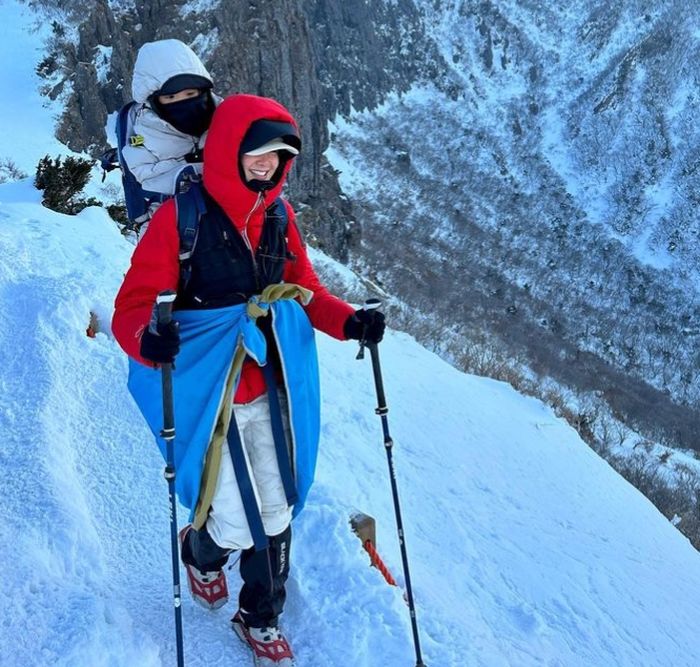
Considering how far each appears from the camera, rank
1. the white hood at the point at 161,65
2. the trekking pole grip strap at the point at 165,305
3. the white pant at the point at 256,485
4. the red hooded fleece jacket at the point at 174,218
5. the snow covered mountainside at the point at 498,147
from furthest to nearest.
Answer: the snow covered mountainside at the point at 498,147, the white hood at the point at 161,65, the white pant at the point at 256,485, the red hooded fleece jacket at the point at 174,218, the trekking pole grip strap at the point at 165,305

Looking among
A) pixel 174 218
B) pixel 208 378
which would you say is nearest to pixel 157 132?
pixel 174 218

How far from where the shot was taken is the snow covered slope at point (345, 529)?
245 cm

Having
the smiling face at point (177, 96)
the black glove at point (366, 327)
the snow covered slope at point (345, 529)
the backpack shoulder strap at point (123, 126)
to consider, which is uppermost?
the smiling face at point (177, 96)

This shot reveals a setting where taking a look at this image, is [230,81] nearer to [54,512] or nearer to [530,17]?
[54,512]

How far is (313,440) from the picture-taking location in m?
2.36

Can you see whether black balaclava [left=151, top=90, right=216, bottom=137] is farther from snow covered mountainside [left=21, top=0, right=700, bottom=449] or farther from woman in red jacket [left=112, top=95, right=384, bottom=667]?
snow covered mountainside [left=21, top=0, right=700, bottom=449]

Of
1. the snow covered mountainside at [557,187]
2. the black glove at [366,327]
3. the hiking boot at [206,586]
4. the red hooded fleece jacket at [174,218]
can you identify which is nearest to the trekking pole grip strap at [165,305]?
the red hooded fleece jacket at [174,218]

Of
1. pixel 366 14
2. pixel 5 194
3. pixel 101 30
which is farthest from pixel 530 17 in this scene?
pixel 5 194

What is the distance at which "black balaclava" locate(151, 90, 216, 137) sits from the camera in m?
2.48

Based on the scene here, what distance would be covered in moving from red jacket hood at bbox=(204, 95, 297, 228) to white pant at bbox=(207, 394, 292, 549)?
0.69 metres

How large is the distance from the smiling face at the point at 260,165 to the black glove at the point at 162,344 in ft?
1.95

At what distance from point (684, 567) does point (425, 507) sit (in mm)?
2057

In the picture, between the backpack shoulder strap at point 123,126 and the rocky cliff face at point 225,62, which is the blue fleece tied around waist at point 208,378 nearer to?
the backpack shoulder strap at point 123,126

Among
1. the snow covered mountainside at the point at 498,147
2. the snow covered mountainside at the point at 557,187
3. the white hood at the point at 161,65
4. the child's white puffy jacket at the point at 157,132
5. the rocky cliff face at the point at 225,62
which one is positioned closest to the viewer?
the child's white puffy jacket at the point at 157,132
